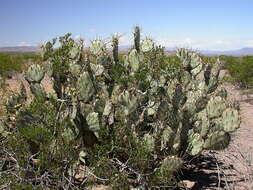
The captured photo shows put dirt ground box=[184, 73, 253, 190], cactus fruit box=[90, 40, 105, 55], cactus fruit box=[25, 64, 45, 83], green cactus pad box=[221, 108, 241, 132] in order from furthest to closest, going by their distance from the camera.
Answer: cactus fruit box=[90, 40, 105, 55] < cactus fruit box=[25, 64, 45, 83] < dirt ground box=[184, 73, 253, 190] < green cactus pad box=[221, 108, 241, 132]

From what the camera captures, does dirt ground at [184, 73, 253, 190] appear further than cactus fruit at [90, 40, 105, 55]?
No

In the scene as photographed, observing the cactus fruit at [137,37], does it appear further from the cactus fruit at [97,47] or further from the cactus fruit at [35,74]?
the cactus fruit at [35,74]

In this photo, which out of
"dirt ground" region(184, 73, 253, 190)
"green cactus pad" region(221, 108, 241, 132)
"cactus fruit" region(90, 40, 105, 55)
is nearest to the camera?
"green cactus pad" region(221, 108, 241, 132)

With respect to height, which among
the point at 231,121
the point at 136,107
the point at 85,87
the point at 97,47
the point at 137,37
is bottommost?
the point at 231,121

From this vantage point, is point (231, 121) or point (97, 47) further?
point (97, 47)

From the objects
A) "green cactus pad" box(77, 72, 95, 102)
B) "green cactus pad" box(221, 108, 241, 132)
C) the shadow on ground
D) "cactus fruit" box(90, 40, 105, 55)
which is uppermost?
"cactus fruit" box(90, 40, 105, 55)

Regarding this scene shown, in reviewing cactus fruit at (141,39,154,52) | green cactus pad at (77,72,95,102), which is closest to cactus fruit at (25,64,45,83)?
green cactus pad at (77,72,95,102)

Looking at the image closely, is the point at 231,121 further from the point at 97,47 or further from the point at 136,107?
the point at 97,47

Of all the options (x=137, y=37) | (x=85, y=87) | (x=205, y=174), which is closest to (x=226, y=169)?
(x=205, y=174)

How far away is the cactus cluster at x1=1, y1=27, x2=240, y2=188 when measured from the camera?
5.21 meters

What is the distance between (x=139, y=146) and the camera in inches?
194

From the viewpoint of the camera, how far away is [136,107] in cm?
519

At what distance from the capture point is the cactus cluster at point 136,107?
521 centimetres

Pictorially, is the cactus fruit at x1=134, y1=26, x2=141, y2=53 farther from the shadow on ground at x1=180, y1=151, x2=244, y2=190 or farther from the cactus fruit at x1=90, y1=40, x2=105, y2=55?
the shadow on ground at x1=180, y1=151, x2=244, y2=190
